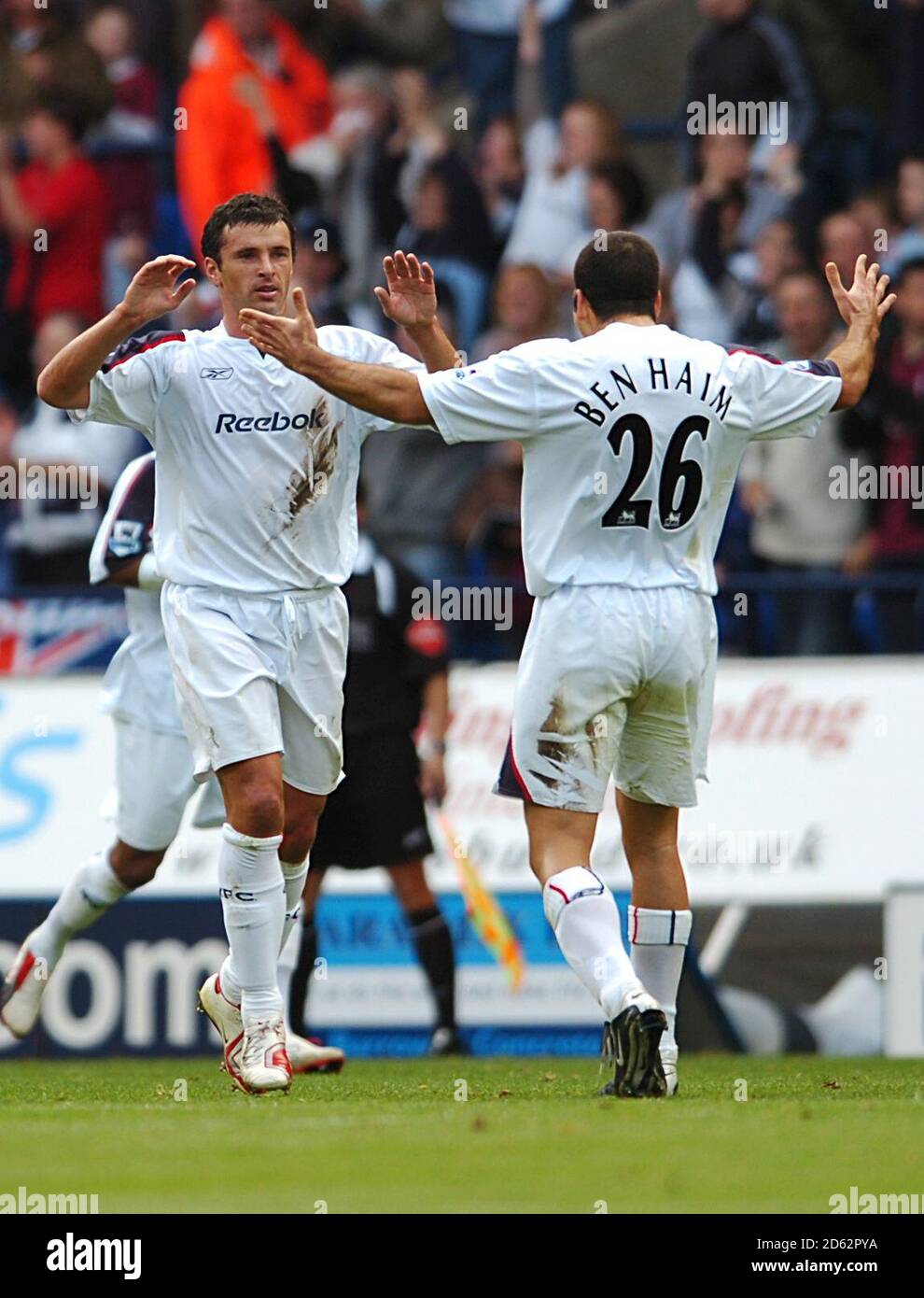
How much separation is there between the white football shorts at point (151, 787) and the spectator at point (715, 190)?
647 cm

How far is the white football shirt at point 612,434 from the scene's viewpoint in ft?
22.7

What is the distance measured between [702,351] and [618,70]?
10220mm

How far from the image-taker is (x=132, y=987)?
11930mm

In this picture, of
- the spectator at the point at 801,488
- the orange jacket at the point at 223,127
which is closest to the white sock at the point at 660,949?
the spectator at the point at 801,488

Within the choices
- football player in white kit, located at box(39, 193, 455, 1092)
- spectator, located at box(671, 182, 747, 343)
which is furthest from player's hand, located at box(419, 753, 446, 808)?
spectator, located at box(671, 182, 747, 343)

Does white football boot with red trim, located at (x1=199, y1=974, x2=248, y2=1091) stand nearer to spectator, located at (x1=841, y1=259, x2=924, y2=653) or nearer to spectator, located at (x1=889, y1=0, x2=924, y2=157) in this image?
spectator, located at (x1=841, y1=259, x2=924, y2=653)

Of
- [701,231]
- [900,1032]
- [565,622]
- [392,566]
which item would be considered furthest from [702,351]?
[701,231]

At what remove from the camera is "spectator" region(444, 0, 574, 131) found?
1630cm

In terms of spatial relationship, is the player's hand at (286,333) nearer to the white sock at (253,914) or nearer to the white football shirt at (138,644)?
the white sock at (253,914)

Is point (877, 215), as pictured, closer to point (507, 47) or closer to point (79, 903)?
point (507, 47)

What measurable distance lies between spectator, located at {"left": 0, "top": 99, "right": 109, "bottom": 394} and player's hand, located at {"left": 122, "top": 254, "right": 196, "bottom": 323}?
9.24 meters

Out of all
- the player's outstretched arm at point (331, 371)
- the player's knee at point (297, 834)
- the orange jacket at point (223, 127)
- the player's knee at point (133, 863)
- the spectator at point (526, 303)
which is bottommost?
the player's knee at point (133, 863)

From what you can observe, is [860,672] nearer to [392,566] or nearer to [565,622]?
[392,566]

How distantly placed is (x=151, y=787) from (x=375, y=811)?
162 centimetres
